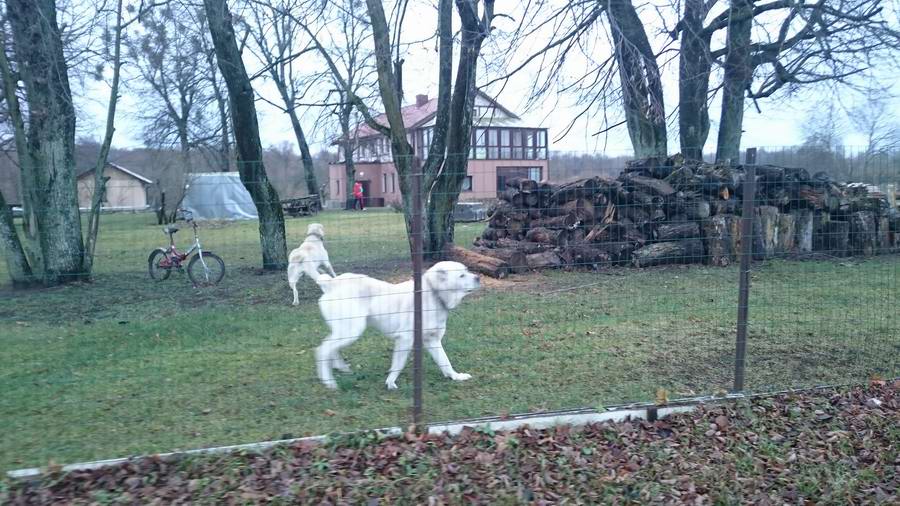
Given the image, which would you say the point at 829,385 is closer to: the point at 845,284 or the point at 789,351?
the point at 789,351

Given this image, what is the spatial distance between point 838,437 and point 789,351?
6.71ft

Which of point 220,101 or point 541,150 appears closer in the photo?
point 220,101

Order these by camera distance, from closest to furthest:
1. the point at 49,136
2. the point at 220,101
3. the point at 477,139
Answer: the point at 49,136
the point at 477,139
the point at 220,101

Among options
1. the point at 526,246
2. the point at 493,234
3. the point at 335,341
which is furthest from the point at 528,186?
the point at 335,341

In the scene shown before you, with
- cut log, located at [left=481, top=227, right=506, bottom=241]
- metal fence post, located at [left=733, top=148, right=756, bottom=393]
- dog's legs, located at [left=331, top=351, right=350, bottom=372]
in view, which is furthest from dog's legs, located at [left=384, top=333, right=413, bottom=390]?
cut log, located at [left=481, top=227, right=506, bottom=241]

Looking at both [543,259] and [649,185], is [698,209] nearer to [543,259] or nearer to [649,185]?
[649,185]

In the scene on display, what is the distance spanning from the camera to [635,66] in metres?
10.9

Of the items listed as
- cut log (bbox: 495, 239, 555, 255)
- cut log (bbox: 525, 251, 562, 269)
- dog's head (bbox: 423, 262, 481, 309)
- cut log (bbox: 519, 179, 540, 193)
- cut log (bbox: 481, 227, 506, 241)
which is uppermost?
cut log (bbox: 519, 179, 540, 193)

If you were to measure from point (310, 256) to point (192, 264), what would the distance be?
140 inches

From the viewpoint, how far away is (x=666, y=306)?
30.2ft

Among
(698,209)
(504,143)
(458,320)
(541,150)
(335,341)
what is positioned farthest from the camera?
(504,143)

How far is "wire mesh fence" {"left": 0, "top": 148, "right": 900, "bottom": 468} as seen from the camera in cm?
535

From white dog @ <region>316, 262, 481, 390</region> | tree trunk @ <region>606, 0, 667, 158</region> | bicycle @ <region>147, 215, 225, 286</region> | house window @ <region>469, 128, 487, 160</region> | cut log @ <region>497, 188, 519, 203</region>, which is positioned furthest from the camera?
cut log @ <region>497, 188, 519, 203</region>

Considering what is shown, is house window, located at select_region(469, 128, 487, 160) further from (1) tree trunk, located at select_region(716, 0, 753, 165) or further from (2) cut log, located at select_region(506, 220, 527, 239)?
(1) tree trunk, located at select_region(716, 0, 753, 165)
